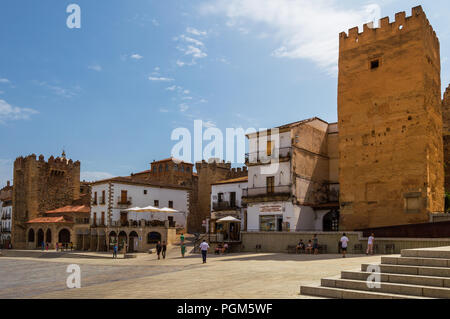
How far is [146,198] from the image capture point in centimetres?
4516

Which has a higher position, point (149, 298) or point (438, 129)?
point (438, 129)

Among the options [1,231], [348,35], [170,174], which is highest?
[348,35]

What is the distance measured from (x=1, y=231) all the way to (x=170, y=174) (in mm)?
27306

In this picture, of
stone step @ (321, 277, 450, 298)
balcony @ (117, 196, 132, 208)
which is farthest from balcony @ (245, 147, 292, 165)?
stone step @ (321, 277, 450, 298)

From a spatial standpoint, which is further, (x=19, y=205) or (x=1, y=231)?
(x=1, y=231)

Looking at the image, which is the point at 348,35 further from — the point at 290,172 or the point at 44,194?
the point at 44,194

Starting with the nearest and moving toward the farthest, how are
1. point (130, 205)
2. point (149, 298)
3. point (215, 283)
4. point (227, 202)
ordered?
1. point (149, 298)
2. point (215, 283)
3. point (227, 202)
4. point (130, 205)

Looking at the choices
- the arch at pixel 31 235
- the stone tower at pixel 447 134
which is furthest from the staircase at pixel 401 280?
the arch at pixel 31 235

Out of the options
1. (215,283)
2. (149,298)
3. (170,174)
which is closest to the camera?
(149,298)

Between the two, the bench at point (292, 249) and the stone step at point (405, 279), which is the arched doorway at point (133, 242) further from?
the stone step at point (405, 279)

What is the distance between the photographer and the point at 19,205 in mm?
58938

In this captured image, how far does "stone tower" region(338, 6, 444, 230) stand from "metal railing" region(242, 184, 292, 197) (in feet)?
18.3

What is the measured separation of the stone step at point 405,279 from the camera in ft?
27.9

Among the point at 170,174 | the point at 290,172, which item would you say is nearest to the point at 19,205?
the point at 170,174
